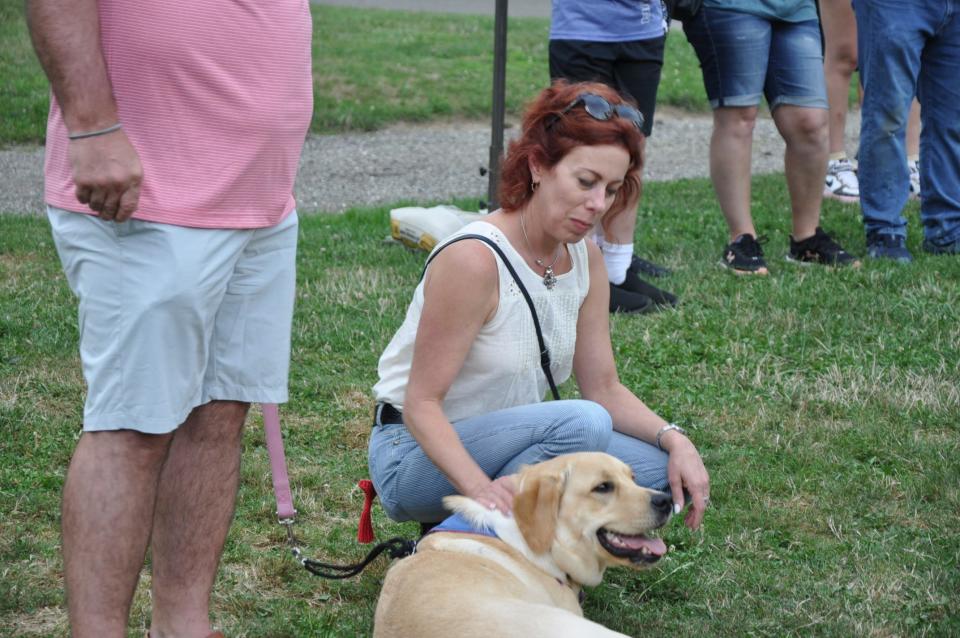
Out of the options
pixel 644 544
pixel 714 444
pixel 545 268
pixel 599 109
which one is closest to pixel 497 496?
pixel 644 544

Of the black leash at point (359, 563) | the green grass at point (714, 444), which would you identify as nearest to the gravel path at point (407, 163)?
the green grass at point (714, 444)

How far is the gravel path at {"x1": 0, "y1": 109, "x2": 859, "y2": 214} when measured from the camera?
913cm

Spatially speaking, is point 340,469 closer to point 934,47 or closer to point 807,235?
point 807,235

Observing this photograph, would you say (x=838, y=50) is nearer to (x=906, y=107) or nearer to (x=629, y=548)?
(x=906, y=107)

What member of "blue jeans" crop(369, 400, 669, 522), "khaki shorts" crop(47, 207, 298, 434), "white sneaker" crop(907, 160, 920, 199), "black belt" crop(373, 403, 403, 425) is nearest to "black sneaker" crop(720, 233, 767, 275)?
"white sneaker" crop(907, 160, 920, 199)

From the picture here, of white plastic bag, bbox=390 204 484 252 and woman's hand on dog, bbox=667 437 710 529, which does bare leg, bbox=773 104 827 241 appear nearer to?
white plastic bag, bbox=390 204 484 252

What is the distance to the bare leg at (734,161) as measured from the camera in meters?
6.25

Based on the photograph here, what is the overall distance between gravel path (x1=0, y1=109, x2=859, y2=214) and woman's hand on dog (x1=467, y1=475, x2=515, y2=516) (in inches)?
237

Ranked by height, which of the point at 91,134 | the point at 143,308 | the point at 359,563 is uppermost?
the point at 91,134

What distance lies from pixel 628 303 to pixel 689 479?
2.51m

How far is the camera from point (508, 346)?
318 cm

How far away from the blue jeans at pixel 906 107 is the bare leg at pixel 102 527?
16.6 ft

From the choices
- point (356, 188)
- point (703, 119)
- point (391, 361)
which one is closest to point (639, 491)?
point (391, 361)

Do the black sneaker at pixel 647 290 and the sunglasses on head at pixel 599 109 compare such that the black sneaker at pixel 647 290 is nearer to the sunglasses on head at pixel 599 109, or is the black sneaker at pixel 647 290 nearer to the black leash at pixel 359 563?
the sunglasses on head at pixel 599 109
